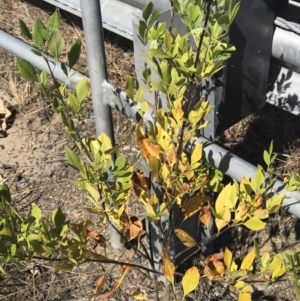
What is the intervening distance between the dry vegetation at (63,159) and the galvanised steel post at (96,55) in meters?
0.55

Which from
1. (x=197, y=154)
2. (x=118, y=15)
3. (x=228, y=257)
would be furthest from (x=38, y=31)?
(x=118, y=15)

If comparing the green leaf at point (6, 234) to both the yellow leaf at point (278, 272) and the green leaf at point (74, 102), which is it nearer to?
the green leaf at point (74, 102)

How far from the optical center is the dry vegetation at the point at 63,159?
1.88 m

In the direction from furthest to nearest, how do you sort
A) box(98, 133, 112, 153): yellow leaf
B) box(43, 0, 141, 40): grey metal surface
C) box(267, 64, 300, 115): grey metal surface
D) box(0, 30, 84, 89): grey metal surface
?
box(43, 0, 141, 40): grey metal surface, box(0, 30, 84, 89): grey metal surface, box(267, 64, 300, 115): grey metal surface, box(98, 133, 112, 153): yellow leaf

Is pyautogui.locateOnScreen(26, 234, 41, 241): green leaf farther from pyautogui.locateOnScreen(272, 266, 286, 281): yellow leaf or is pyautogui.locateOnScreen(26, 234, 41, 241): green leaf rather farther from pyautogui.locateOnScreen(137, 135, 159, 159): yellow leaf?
pyautogui.locateOnScreen(272, 266, 286, 281): yellow leaf

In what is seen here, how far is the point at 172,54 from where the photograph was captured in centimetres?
109

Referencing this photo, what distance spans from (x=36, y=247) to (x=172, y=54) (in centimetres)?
43

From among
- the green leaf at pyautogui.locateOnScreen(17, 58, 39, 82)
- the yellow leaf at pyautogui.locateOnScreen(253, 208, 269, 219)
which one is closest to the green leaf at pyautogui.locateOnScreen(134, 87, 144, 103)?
the green leaf at pyautogui.locateOnScreen(17, 58, 39, 82)

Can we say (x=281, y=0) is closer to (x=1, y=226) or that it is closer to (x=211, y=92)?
(x=211, y=92)

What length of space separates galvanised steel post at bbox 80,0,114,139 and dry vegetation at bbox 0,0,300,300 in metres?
0.55

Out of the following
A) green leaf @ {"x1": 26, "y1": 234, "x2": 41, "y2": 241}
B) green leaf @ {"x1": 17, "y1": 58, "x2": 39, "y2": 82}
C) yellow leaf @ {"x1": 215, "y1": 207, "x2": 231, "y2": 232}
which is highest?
green leaf @ {"x1": 17, "y1": 58, "x2": 39, "y2": 82}

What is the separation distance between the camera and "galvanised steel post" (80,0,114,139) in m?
1.35

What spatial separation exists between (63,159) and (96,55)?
3.40ft

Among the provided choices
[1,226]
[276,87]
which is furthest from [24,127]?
[1,226]
